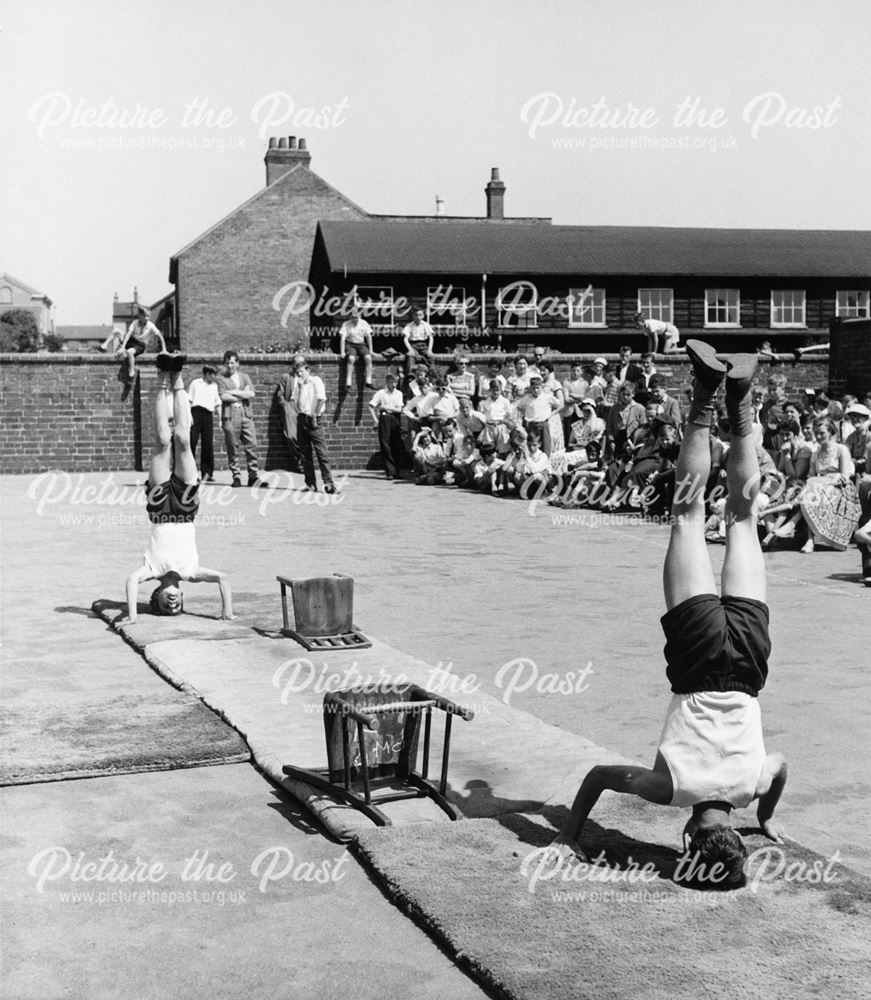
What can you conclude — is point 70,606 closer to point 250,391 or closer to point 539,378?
point 539,378

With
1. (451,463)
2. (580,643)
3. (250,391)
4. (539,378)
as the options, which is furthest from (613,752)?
(250,391)

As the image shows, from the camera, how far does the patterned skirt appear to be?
1432 cm

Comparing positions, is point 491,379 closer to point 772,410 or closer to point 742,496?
point 772,410

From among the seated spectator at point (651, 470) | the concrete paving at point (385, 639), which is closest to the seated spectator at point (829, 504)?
the concrete paving at point (385, 639)

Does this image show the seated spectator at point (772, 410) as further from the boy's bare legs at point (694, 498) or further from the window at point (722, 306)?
the window at point (722, 306)

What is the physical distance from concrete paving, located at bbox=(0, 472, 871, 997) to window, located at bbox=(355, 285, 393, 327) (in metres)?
24.0

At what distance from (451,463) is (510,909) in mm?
18437

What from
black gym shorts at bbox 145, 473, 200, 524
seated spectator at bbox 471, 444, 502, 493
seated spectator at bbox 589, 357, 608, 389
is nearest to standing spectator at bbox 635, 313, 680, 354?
seated spectator at bbox 589, 357, 608, 389

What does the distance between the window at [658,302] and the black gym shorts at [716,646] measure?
132 feet

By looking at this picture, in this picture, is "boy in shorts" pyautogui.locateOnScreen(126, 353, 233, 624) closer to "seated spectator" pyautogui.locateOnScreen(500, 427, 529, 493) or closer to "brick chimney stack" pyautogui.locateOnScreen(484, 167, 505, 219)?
"seated spectator" pyautogui.locateOnScreen(500, 427, 529, 493)

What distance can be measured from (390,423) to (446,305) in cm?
1793

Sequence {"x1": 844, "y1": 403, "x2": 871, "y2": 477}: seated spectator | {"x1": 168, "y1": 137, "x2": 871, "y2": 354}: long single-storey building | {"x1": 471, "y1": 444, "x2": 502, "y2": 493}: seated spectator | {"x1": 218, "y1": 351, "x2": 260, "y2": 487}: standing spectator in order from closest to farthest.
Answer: {"x1": 844, "y1": 403, "x2": 871, "y2": 477}: seated spectator, {"x1": 471, "y1": 444, "x2": 502, "y2": 493}: seated spectator, {"x1": 218, "y1": 351, "x2": 260, "y2": 487}: standing spectator, {"x1": 168, "y1": 137, "x2": 871, "y2": 354}: long single-storey building

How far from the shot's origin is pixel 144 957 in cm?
428

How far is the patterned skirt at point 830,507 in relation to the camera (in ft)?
47.0
